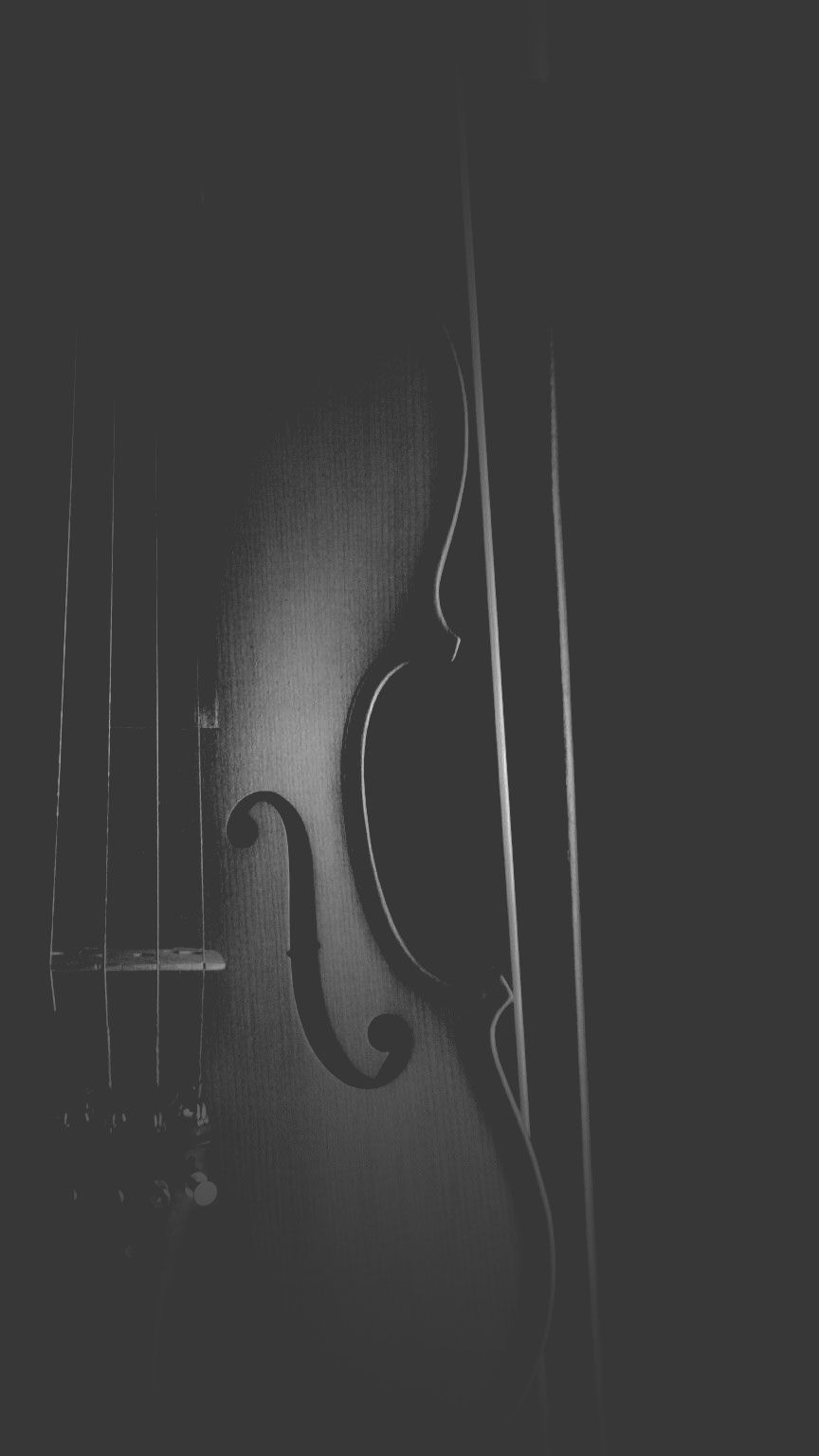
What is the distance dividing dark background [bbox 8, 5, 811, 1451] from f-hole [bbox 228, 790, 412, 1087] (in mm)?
202

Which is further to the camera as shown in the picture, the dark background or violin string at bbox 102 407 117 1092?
the dark background

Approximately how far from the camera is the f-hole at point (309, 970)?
823 millimetres

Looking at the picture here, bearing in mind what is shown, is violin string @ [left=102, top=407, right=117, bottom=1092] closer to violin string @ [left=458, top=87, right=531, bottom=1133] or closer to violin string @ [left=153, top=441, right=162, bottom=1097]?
violin string @ [left=153, top=441, right=162, bottom=1097]

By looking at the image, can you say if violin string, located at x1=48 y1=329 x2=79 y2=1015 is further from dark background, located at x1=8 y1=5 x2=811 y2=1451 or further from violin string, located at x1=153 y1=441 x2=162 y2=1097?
dark background, located at x1=8 y1=5 x2=811 y2=1451

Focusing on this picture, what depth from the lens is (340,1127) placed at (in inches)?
32.4

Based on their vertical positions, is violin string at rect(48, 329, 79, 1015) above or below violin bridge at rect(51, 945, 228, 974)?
above

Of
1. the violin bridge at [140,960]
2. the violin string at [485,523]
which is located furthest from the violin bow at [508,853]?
the violin bridge at [140,960]

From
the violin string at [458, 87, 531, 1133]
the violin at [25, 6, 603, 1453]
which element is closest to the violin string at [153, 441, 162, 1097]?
the violin at [25, 6, 603, 1453]

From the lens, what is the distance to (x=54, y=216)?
90cm

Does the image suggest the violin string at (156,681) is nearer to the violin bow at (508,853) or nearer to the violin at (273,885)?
the violin at (273,885)

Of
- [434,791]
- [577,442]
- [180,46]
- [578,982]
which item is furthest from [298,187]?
[578,982]

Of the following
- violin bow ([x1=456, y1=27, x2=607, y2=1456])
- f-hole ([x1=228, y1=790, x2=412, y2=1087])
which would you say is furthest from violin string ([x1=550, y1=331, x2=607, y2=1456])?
f-hole ([x1=228, y1=790, x2=412, y2=1087])

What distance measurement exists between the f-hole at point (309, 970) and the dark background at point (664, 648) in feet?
0.66

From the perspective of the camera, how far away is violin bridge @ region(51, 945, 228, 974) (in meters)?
0.83
